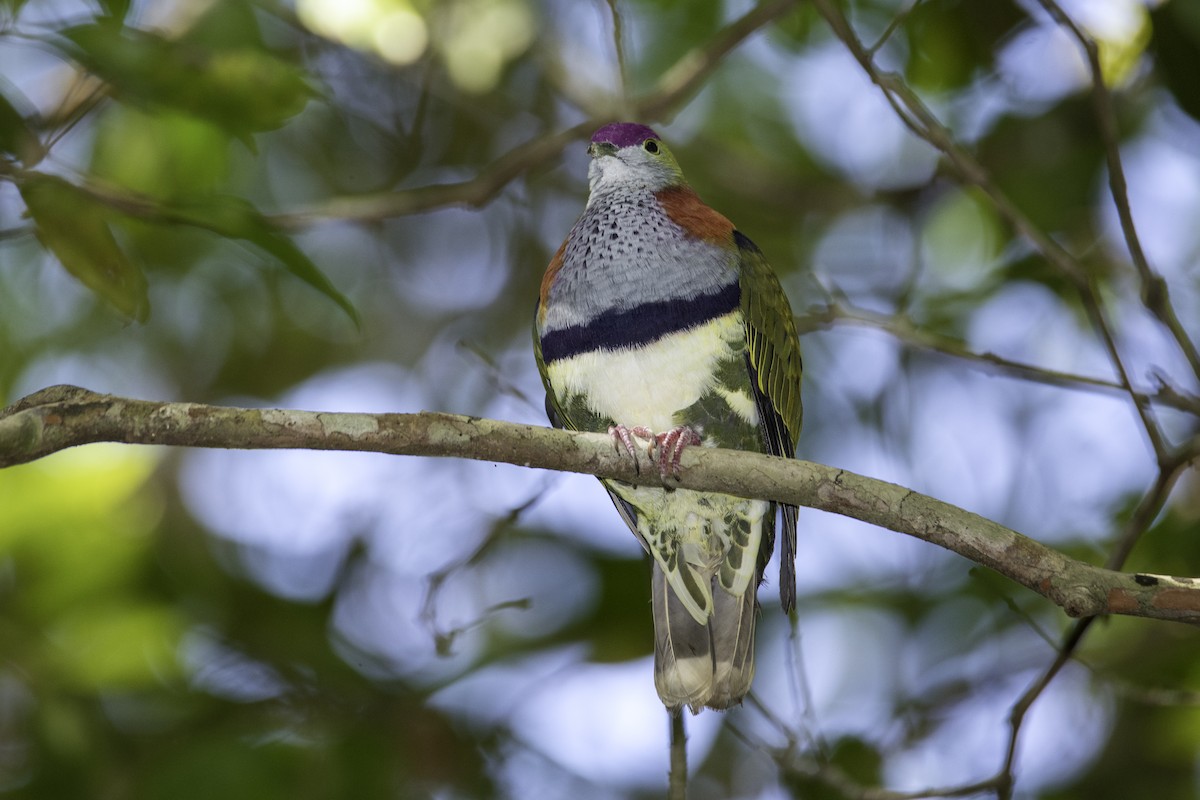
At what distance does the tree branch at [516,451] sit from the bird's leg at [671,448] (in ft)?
0.69

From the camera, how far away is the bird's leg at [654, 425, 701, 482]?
2.88m

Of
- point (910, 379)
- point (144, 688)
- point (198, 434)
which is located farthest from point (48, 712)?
point (910, 379)

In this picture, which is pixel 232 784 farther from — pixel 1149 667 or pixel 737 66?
pixel 737 66

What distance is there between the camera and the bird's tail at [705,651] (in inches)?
138

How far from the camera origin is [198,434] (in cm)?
246

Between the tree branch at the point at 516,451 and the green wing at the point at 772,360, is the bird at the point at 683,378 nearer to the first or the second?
the green wing at the point at 772,360

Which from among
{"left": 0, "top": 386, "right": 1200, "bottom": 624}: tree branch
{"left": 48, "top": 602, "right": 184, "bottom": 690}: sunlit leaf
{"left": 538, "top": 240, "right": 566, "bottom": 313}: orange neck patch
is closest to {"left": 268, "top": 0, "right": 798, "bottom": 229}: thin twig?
{"left": 538, "top": 240, "right": 566, "bottom": 313}: orange neck patch

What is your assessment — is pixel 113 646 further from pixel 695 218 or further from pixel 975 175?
pixel 975 175

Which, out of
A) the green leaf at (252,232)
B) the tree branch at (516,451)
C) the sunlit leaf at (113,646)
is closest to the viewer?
the tree branch at (516,451)

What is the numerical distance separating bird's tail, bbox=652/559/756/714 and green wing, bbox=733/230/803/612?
6.6 inches

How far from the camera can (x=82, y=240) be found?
3.02 m

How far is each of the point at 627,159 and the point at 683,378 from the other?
85 cm

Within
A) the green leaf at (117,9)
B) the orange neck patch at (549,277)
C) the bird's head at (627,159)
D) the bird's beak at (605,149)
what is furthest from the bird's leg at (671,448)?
the green leaf at (117,9)

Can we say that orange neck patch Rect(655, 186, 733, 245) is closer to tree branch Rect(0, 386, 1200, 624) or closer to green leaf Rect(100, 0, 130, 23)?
tree branch Rect(0, 386, 1200, 624)
